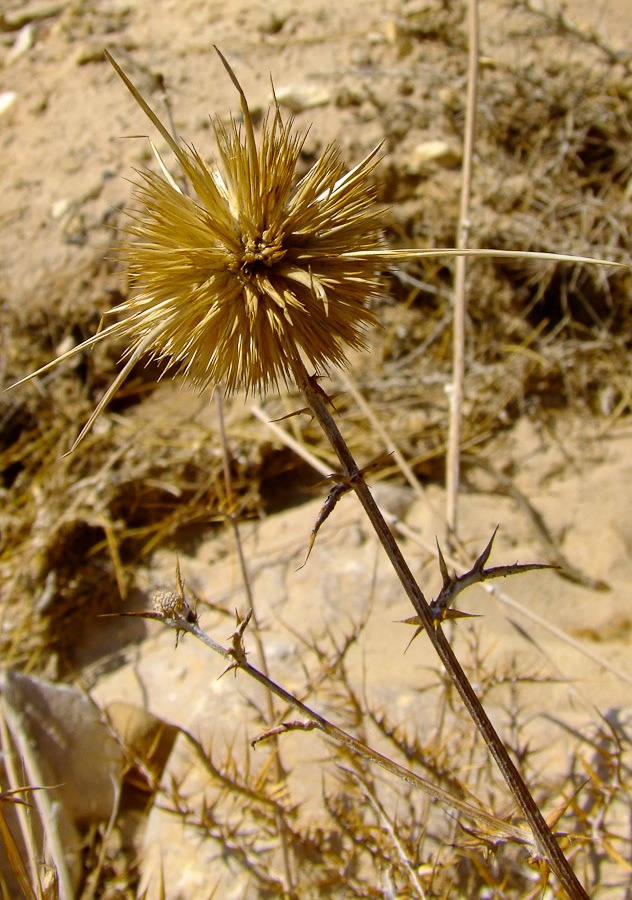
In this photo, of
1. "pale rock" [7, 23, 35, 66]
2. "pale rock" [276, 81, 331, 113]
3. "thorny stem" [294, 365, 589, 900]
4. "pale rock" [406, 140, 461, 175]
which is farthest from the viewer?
"pale rock" [7, 23, 35, 66]

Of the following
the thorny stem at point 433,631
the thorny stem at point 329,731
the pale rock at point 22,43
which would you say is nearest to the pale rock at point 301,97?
the pale rock at point 22,43

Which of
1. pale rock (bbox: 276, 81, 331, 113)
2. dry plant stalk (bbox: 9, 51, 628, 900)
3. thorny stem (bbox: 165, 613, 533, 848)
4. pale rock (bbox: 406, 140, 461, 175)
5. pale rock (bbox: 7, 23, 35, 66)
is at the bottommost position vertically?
thorny stem (bbox: 165, 613, 533, 848)

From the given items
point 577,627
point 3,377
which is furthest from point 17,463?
point 577,627

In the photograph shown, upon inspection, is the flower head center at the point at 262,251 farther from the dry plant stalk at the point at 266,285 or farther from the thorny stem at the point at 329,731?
the thorny stem at the point at 329,731

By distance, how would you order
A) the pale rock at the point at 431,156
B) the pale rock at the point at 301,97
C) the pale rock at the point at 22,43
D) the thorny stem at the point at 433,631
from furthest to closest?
1. the pale rock at the point at 22,43
2. the pale rock at the point at 301,97
3. the pale rock at the point at 431,156
4. the thorny stem at the point at 433,631

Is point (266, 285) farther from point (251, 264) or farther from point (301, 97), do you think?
point (301, 97)

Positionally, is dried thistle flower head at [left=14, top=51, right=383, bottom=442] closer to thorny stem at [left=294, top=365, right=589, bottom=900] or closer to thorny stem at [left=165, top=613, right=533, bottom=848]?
thorny stem at [left=294, top=365, right=589, bottom=900]

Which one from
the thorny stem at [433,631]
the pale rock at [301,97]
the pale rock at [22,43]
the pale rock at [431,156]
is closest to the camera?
the thorny stem at [433,631]

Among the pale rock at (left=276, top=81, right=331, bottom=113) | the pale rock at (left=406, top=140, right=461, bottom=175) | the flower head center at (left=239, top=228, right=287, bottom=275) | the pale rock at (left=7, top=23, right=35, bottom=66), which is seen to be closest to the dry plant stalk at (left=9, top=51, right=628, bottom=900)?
the flower head center at (left=239, top=228, right=287, bottom=275)
